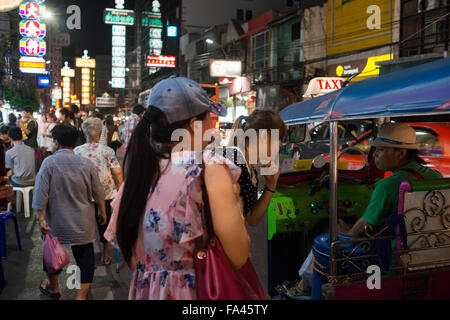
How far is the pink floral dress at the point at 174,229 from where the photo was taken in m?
1.64

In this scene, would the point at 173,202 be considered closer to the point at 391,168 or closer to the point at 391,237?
the point at 391,237

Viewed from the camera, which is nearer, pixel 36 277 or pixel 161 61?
pixel 36 277

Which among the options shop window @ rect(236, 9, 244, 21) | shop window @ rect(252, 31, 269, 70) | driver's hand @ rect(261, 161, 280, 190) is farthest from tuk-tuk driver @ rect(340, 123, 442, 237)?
shop window @ rect(236, 9, 244, 21)

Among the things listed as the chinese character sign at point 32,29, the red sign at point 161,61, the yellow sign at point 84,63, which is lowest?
the chinese character sign at point 32,29

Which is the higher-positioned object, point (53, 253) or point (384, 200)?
point (384, 200)

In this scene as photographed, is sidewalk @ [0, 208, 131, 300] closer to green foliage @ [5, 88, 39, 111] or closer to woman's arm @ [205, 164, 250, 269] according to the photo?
woman's arm @ [205, 164, 250, 269]

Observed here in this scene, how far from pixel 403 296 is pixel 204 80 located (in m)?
39.7

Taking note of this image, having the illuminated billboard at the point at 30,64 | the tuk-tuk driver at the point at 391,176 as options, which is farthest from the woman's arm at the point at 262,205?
the illuminated billboard at the point at 30,64

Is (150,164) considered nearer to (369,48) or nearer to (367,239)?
(367,239)

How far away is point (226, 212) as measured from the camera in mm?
1604

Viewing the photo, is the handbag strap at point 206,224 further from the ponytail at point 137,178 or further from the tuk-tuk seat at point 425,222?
the tuk-tuk seat at point 425,222

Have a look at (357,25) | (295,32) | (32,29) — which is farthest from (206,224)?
(295,32)

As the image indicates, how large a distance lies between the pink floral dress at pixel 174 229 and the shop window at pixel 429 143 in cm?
751

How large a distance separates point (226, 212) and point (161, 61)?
4319 centimetres
